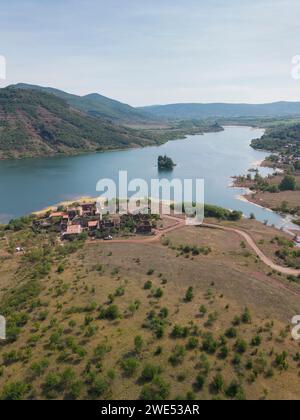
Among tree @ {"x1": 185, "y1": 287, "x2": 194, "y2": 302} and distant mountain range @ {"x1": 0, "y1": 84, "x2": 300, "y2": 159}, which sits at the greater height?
distant mountain range @ {"x1": 0, "y1": 84, "x2": 300, "y2": 159}

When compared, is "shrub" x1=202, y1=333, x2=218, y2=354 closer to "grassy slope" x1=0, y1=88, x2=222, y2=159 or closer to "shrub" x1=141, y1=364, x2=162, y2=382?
"shrub" x1=141, y1=364, x2=162, y2=382

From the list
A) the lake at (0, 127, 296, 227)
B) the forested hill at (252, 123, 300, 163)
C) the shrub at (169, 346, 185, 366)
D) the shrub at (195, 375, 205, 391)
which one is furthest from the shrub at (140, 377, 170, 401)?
the forested hill at (252, 123, 300, 163)

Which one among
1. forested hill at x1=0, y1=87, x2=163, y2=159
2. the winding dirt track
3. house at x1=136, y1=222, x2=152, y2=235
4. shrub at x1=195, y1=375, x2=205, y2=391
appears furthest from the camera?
forested hill at x1=0, y1=87, x2=163, y2=159

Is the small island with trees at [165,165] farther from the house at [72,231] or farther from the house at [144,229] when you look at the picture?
the house at [72,231]

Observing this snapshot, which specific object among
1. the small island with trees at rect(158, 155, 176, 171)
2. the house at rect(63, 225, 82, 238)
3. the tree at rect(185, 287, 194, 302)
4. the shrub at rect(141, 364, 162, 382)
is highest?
the small island with trees at rect(158, 155, 176, 171)

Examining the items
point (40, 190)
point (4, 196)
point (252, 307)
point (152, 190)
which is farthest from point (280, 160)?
point (252, 307)

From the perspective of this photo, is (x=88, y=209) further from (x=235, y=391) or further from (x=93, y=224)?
(x=235, y=391)

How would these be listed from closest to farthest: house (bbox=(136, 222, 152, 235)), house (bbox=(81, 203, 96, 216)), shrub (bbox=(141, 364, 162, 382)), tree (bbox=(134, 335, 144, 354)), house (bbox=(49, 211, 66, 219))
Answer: shrub (bbox=(141, 364, 162, 382)) < tree (bbox=(134, 335, 144, 354)) < house (bbox=(136, 222, 152, 235)) < house (bbox=(49, 211, 66, 219)) < house (bbox=(81, 203, 96, 216))

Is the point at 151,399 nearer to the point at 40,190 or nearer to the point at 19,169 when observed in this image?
the point at 40,190

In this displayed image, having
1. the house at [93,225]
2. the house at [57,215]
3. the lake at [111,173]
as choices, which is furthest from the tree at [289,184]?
the house at [57,215]
